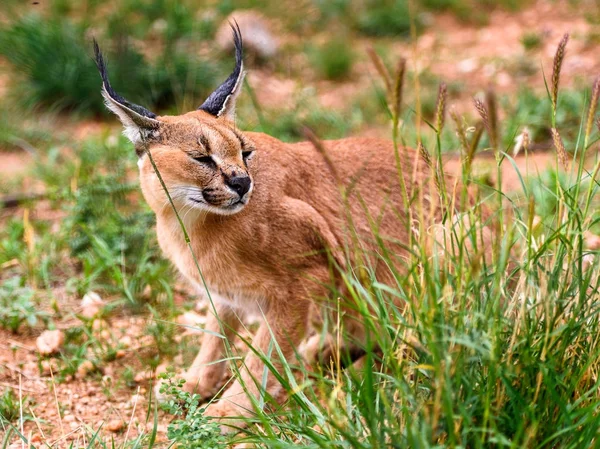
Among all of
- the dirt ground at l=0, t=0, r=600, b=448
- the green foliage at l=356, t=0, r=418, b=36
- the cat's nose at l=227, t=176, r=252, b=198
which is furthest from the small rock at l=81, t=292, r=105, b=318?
the green foliage at l=356, t=0, r=418, b=36

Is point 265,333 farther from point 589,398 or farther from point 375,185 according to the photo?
point 589,398

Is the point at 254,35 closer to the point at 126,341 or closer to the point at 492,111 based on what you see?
the point at 126,341

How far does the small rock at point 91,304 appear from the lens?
5105 mm

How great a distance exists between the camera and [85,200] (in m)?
5.74

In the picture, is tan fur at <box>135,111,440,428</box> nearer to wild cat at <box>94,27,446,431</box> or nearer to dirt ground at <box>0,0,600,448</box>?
wild cat at <box>94,27,446,431</box>

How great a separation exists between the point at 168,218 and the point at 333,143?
3.61 feet

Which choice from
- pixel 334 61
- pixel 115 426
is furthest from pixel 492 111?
pixel 334 61

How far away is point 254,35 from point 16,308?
5568 mm

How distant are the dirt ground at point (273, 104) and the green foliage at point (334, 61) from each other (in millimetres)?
158

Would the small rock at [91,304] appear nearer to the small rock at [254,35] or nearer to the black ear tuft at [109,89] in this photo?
the black ear tuft at [109,89]

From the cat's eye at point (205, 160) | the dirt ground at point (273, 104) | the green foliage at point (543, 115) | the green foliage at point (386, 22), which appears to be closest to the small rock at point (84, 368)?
the dirt ground at point (273, 104)

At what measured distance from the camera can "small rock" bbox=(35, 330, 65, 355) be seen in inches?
184

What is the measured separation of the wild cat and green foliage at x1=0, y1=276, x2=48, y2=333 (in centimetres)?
110

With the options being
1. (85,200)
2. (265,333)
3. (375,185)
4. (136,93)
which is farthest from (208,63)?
(265,333)
